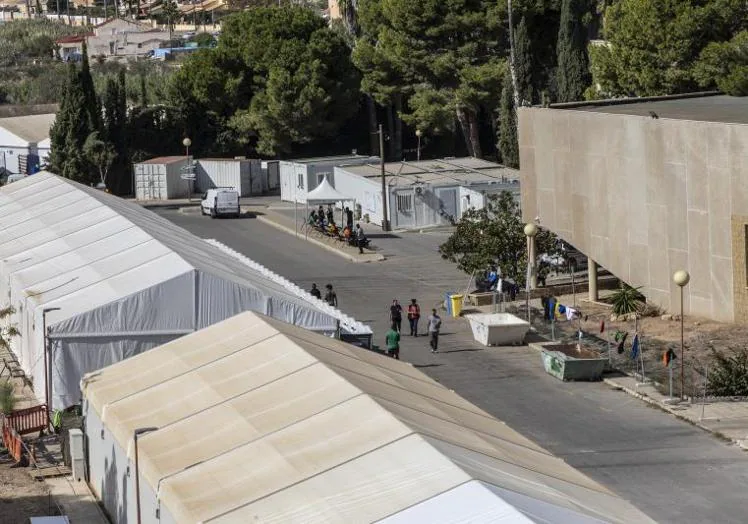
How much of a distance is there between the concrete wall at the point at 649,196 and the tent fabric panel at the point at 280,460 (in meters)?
18.5

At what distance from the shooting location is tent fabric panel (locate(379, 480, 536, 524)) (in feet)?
63.3

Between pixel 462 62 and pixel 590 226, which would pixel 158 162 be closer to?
pixel 462 62

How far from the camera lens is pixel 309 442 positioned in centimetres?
2273

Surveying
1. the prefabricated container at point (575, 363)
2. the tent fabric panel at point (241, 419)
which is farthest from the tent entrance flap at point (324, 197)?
the tent fabric panel at point (241, 419)

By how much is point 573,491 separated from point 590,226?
23959 mm

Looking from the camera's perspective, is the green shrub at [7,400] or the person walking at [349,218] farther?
the person walking at [349,218]

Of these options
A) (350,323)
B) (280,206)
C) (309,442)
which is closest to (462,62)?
(280,206)

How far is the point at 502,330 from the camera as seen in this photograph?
131ft

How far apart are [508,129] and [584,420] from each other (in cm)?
3954

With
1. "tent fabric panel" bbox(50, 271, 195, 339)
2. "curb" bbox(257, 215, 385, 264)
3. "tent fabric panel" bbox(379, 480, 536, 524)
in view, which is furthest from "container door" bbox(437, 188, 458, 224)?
"tent fabric panel" bbox(379, 480, 536, 524)

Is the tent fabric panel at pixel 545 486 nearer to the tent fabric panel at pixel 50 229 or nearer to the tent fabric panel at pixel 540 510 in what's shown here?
the tent fabric panel at pixel 540 510

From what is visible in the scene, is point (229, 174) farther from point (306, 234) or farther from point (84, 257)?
point (84, 257)

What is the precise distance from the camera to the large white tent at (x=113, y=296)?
3312 centimetres

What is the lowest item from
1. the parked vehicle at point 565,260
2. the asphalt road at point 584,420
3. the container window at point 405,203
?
the asphalt road at point 584,420
